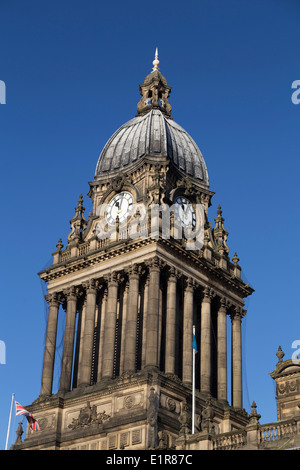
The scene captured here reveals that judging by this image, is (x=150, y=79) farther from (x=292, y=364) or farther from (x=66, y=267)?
(x=292, y=364)

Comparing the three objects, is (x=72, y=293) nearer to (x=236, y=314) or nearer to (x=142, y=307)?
(x=142, y=307)

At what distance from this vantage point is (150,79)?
9669 cm

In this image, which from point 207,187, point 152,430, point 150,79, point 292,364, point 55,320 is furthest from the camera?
point 150,79

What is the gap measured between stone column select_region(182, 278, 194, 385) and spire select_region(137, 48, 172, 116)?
70.8 feet

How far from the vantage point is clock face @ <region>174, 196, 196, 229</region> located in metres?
83.2

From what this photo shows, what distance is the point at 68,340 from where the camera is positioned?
263ft

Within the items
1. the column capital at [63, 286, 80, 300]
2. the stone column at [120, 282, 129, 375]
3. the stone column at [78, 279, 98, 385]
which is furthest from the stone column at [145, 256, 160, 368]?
the column capital at [63, 286, 80, 300]

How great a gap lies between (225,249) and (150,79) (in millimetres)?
20488

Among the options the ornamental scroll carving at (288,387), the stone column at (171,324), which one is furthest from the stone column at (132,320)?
the ornamental scroll carving at (288,387)

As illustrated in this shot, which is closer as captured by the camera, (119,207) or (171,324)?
(171,324)

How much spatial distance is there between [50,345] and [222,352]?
1438 cm

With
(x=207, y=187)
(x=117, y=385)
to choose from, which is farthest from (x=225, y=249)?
(x=117, y=385)

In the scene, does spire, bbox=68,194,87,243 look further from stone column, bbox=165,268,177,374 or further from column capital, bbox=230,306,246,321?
column capital, bbox=230,306,246,321

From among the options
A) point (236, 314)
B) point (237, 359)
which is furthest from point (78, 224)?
point (237, 359)
